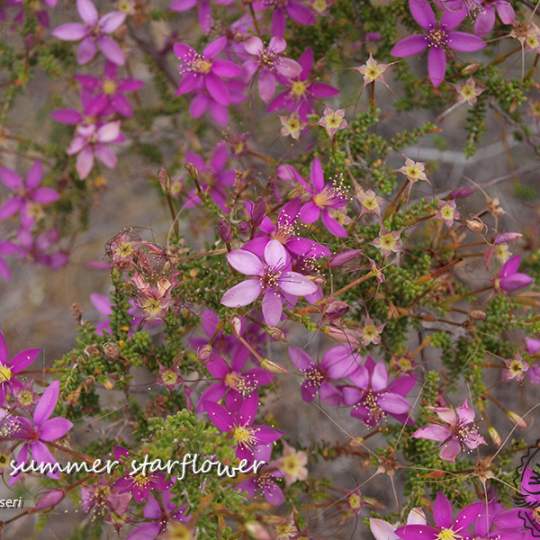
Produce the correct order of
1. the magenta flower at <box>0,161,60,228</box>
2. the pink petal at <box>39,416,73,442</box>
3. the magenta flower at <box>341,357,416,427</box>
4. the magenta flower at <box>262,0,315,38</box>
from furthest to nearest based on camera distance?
the magenta flower at <box>0,161,60,228</box>, the magenta flower at <box>262,0,315,38</box>, the magenta flower at <box>341,357,416,427</box>, the pink petal at <box>39,416,73,442</box>

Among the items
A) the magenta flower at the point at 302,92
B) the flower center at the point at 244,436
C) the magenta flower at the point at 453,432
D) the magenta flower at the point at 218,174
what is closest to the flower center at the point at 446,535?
the magenta flower at the point at 453,432

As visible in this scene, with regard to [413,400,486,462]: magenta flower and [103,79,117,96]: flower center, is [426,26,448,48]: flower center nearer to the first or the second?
[413,400,486,462]: magenta flower

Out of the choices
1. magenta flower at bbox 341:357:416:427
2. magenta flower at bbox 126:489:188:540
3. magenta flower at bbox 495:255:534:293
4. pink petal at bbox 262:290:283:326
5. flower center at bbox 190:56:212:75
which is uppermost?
flower center at bbox 190:56:212:75

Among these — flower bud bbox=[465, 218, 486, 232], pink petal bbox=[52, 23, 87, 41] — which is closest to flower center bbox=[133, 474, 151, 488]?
flower bud bbox=[465, 218, 486, 232]

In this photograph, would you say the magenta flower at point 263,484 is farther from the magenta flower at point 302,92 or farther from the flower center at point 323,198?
the magenta flower at point 302,92

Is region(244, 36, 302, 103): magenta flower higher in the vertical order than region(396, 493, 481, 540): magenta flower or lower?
higher

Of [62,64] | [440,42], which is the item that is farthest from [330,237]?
[62,64]
